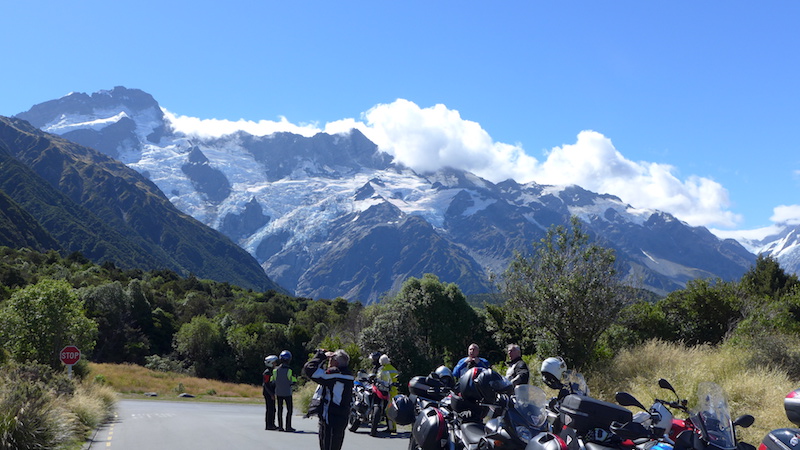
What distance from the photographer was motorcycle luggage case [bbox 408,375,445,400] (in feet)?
28.2

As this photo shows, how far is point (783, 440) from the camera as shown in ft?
18.6

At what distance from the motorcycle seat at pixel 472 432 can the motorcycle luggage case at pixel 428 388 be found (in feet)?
3.38

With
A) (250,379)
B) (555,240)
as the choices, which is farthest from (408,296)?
(250,379)

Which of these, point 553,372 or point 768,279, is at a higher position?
point 768,279

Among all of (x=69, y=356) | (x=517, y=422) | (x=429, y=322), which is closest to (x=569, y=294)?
(x=517, y=422)

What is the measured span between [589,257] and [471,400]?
35.3ft

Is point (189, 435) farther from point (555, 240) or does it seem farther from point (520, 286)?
point (555, 240)

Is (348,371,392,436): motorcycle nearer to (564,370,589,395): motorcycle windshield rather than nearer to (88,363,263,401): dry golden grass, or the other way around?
(564,370,589,395): motorcycle windshield

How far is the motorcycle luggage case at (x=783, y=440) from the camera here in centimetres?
559

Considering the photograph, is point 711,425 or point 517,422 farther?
point 517,422

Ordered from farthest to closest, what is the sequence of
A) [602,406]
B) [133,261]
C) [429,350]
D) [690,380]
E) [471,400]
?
[133,261]
[429,350]
[690,380]
[471,400]
[602,406]

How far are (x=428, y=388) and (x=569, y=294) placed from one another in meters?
9.00

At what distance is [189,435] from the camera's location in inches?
527

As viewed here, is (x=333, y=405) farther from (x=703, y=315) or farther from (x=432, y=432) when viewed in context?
(x=703, y=315)
